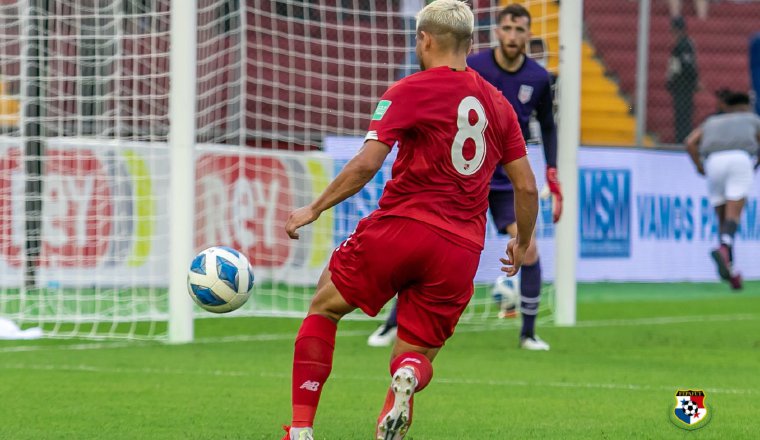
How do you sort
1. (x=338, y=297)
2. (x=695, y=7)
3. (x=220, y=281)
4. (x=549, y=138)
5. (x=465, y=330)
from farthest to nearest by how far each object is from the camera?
(x=695, y=7) < (x=465, y=330) < (x=549, y=138) < (x=220, y=281) < (x=338, y=297)

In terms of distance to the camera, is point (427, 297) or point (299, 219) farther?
point (427, 297)

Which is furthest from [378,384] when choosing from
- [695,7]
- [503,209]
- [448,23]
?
[695,7]

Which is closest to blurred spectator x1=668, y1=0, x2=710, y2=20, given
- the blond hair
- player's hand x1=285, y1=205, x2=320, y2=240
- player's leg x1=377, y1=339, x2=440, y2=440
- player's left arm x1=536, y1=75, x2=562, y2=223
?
player's left arm x1=536, y1=75, x2=562, y2=223

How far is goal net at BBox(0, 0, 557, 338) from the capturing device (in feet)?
35.0

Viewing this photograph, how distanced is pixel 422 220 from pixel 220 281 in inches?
45.9

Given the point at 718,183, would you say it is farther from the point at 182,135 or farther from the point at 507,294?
the point at 182,135

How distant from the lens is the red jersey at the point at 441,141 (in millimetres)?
4688

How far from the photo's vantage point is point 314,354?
15.8 feet

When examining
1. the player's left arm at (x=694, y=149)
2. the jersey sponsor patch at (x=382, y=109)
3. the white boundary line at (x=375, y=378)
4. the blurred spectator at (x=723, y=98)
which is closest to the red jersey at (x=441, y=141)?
the jersey sponsor patch at (x=382, y=109)

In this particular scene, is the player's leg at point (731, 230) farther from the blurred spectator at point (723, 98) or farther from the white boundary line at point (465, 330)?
the white boundary line at point (465, 330)

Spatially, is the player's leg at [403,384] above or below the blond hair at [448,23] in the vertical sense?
below

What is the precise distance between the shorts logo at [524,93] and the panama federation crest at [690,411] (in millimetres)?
2896

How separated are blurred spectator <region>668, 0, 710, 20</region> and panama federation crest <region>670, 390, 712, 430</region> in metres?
13.3

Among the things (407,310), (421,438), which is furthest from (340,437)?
(407,310)
